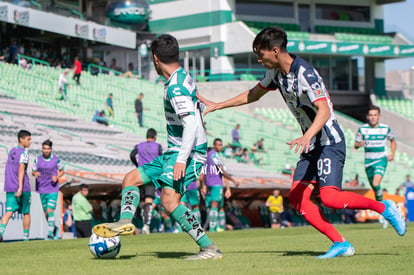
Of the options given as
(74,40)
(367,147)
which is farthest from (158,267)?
(74,40)

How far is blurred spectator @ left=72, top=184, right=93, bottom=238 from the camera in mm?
17422

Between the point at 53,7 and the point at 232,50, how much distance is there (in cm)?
1161

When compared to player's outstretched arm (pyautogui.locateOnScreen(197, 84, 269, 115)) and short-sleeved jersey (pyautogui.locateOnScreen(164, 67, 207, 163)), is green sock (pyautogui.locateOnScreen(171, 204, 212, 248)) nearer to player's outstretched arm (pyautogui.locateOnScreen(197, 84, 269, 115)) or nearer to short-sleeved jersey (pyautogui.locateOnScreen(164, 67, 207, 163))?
short-sleeved jersey (pyautogui.locateOnScreen(164, 67, 207, 163))

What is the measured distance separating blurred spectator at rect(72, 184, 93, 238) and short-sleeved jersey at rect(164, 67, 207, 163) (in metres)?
9.72

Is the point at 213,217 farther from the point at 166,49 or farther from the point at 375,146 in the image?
the point at 166,49

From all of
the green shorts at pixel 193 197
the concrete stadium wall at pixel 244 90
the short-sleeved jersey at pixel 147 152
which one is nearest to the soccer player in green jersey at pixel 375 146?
the green shorts at pixel 193 197

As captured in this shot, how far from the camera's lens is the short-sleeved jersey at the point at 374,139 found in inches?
619

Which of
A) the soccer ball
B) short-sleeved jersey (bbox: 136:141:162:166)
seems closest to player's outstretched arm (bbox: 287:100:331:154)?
the soccer ball

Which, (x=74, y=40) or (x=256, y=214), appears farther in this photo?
(x=74, y=40)

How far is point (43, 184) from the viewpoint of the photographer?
1628cm

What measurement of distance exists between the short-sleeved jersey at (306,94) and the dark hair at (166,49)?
107 centimetres

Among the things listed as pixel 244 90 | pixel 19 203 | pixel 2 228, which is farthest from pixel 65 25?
pixel 2 228

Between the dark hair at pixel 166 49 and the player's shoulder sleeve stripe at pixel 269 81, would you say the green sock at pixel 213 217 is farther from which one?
the dark hair at pixel 166 49

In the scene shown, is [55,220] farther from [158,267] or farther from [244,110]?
[244,110]
